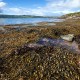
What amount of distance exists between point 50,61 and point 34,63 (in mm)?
1202

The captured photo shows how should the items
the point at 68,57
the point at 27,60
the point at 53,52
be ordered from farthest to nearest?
the point at 53,52, the point at 68,57, the point at 27,60

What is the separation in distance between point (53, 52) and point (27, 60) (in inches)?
108

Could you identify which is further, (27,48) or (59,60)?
(27,48)

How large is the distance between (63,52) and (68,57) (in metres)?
0.89

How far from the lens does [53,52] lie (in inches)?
508

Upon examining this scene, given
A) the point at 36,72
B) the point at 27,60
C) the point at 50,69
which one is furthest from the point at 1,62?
the point at 50,69

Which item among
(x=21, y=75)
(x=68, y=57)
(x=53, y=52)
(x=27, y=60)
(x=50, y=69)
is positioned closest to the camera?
(x=21, y=75)

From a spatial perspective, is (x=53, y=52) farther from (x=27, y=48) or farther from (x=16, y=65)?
(x=16, y=65)

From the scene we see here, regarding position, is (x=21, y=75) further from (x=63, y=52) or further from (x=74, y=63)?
(x=63, y=52)

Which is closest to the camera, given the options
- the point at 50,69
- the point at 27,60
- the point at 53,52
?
the point at 50,69

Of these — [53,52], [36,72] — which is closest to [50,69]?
[36,72]

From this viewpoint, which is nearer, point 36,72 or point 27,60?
point 36,72

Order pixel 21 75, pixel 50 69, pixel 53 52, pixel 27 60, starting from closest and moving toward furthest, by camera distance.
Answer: pixel 21 75
pixel 50 69
pixel 27 60
pixel 53 52

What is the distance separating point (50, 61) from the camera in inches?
438
